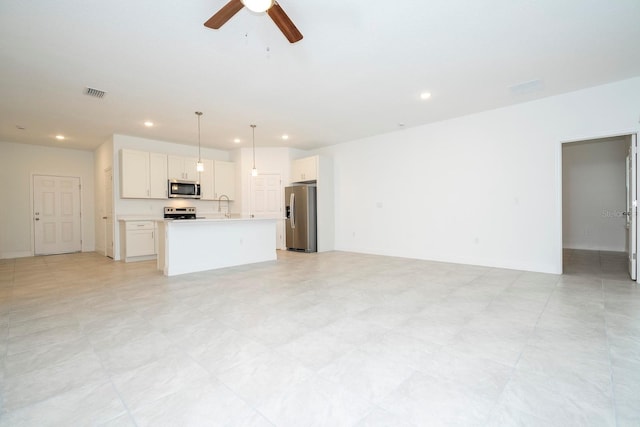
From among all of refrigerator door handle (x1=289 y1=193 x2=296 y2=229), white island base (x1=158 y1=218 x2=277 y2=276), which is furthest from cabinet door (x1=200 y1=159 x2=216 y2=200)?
white island base (x1=158 y1=218 x2=277 y2=276)

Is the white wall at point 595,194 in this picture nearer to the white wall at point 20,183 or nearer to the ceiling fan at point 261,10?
the ceiling fan at point 261,10

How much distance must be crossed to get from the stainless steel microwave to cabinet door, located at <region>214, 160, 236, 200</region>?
573 millimetres

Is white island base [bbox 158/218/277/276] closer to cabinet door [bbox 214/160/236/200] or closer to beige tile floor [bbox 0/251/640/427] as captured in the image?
beige tile floor [bbox 0/251/640/427]

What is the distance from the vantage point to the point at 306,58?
335 cm

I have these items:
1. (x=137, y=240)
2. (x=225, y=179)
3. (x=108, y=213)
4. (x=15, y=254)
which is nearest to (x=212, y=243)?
(x=137, y=240)

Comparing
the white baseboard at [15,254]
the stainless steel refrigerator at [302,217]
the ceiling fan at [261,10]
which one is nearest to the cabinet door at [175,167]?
the stainless steel refrigerator at [302,217]

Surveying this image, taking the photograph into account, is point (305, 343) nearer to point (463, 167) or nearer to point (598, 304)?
point (598, 304)

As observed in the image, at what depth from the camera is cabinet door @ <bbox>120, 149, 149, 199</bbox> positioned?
20.8 feet

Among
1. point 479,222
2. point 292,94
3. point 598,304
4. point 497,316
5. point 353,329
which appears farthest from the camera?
point 479,222

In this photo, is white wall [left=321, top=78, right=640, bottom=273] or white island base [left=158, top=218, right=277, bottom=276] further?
white island base [left=158, top=218, right=277, bottom=276]

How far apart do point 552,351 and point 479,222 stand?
3575mm

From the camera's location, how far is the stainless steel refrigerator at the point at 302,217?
7395mm

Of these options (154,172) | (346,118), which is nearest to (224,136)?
(154,172)

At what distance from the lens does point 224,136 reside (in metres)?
6.76
